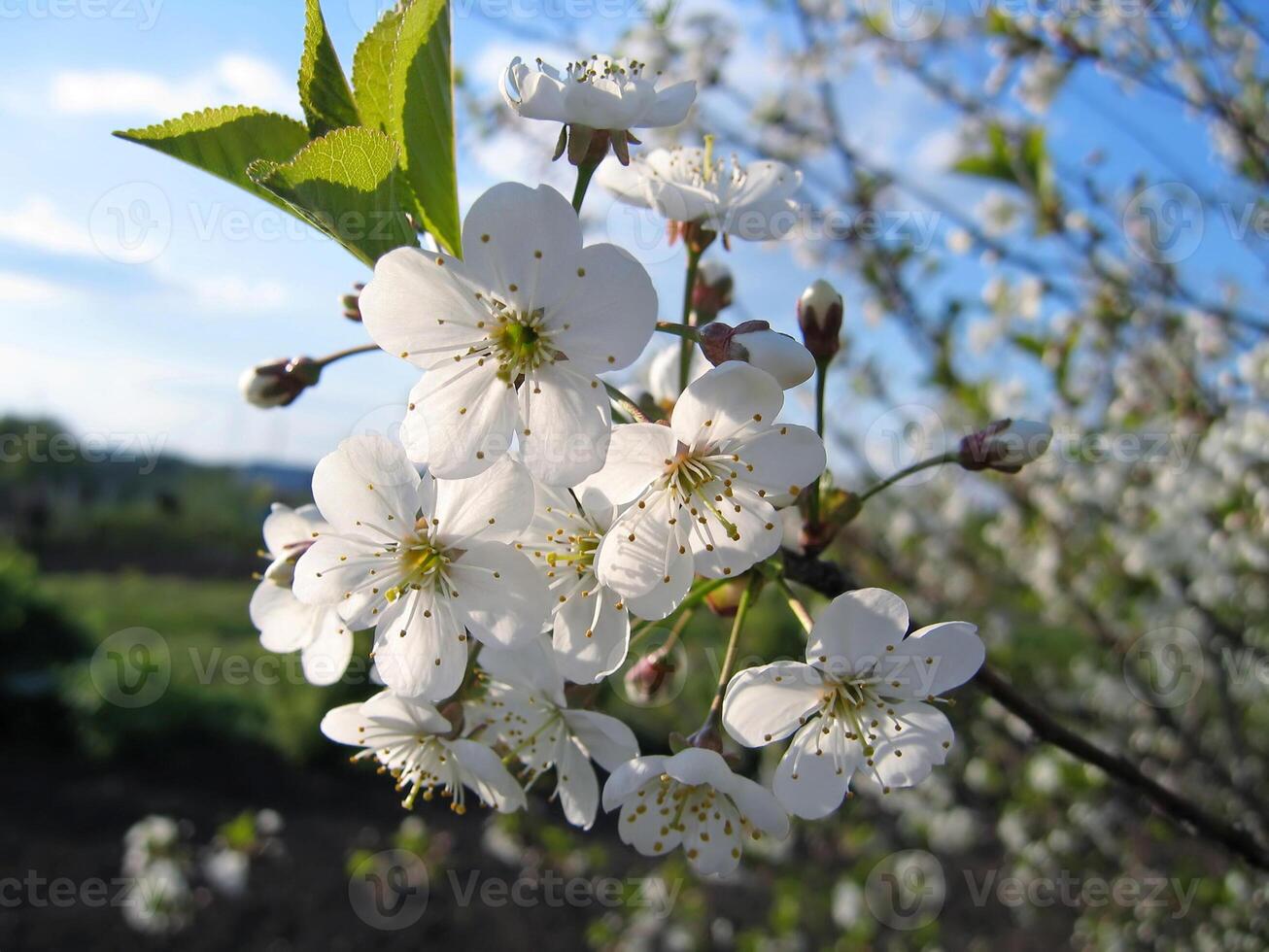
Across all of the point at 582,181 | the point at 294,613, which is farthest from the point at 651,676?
the point at 582,181

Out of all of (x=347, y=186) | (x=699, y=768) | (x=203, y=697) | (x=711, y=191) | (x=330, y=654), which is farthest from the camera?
(x=203, y=697)

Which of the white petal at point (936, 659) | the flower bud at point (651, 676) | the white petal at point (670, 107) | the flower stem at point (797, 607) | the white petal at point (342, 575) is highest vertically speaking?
the white petal at point (670, 107)

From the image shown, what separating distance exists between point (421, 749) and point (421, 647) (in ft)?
0.99

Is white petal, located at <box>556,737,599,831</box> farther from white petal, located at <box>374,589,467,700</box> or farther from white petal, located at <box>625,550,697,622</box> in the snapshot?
white petal, located at <box>625,550,697,622</box>

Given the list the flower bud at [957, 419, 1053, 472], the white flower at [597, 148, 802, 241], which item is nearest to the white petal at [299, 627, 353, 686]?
the white flower at [597, 148, 802, 241]

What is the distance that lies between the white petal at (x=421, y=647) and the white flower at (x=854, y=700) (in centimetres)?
36

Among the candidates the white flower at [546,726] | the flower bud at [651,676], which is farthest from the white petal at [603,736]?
the flower bud at [651,676]

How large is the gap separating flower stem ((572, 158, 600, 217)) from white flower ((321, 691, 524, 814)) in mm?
690

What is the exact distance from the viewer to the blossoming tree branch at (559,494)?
0.98 metres

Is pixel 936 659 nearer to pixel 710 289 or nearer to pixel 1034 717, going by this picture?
pixel 1034 717

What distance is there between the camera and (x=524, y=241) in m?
1.01

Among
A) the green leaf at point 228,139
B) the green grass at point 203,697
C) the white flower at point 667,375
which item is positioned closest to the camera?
the green leaf at point 228,139

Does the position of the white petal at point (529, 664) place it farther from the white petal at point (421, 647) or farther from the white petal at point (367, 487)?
the white petal at point (367, 487)

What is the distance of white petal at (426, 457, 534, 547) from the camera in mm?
989
